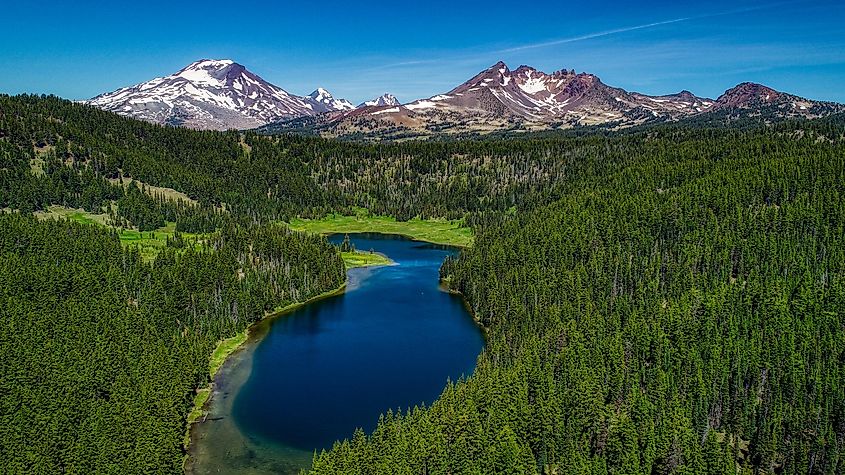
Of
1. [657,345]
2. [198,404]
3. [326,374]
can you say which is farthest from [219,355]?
[657,345]

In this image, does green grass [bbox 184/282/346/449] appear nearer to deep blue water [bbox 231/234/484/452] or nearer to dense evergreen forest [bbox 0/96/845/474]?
dense evergreen forest [bbox 0/96/845/474]

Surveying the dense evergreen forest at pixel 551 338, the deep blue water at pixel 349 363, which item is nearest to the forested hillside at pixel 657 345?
the dense evergreen forest at pixel 551 338

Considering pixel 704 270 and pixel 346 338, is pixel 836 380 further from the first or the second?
pixel 346 338

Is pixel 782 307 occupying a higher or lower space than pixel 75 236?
lower

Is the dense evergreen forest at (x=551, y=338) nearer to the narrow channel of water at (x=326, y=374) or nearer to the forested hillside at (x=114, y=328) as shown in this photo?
the forested hillside at (x=114, y=328)

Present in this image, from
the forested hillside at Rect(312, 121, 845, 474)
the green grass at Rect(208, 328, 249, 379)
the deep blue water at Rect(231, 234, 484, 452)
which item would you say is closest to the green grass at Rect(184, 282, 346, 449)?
the green grass at Rect(208, 328, 249, 379)

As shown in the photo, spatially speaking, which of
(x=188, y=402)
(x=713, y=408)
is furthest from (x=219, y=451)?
(x=713, y=408)

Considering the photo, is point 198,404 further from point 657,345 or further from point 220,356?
point 657,345
